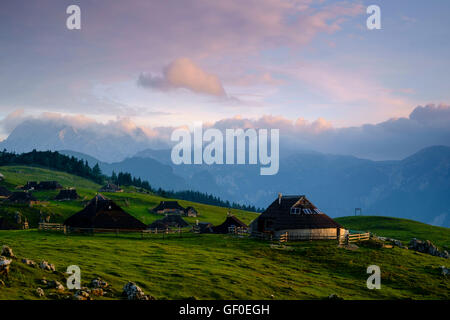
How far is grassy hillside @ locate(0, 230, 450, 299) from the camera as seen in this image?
33656 millimetres

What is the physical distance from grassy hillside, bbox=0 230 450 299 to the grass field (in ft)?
0.24

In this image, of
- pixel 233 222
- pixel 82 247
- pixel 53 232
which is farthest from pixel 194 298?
pixel 233 222

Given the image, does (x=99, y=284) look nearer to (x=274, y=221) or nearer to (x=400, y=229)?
(x=274, y=221)

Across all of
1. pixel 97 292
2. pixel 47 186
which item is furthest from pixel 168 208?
pixel 97 292

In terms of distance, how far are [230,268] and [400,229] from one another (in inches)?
3326

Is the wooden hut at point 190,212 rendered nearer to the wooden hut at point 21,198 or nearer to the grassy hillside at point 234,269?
the wooden hut at point 21,198

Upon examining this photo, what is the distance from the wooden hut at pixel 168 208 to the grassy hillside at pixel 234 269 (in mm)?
87002

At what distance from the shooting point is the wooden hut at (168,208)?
5945 inches

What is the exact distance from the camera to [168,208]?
152 metres

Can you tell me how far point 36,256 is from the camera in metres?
40.1

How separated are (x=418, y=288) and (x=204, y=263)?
22.9 m

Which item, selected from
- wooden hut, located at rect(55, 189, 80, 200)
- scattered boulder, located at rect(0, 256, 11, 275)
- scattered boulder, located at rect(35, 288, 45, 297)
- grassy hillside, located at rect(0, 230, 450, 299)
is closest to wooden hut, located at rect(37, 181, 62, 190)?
wooden hut, located at rect(55, 189, 80, 200)

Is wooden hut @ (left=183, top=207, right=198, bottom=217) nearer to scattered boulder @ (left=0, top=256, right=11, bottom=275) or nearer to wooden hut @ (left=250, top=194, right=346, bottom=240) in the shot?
wooden hut @ (left=250, top=194, right=346, bottom=240)

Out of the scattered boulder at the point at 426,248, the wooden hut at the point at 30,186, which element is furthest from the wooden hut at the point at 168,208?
the scattered boulder at the point at 426,248
